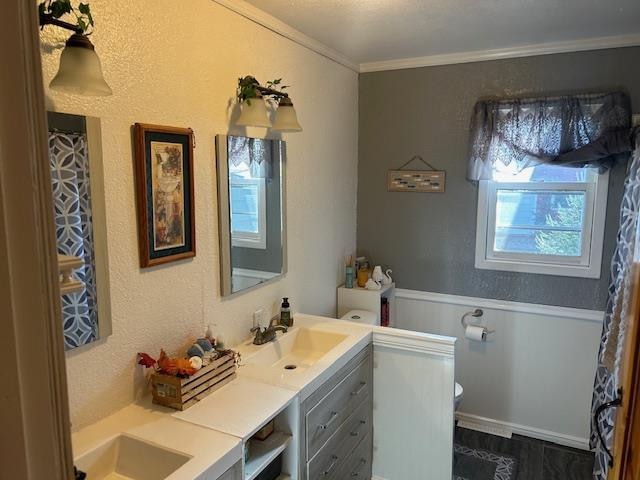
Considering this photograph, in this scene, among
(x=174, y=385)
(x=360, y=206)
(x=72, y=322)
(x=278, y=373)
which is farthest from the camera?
(x=360, y=206)

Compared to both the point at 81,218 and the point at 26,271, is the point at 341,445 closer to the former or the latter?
the point at 81,218

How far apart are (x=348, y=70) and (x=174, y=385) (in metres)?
2.35

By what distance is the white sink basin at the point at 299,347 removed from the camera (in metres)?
2.25

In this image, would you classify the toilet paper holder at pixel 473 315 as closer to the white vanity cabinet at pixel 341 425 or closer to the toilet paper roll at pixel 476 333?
the toilet paper roll at pixel 476 333

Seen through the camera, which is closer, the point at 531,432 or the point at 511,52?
the point at 511,52

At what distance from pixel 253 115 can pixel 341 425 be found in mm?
1482

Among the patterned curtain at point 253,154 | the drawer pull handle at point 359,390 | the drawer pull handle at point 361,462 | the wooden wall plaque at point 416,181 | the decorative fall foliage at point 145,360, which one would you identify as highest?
the patterned curtain at point 253,154

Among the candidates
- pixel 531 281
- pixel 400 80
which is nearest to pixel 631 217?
pixel 531 281

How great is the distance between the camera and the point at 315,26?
2426mm

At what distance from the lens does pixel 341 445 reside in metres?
2.21

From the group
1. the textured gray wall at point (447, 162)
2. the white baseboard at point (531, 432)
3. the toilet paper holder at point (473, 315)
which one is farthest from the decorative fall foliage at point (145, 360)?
the white baseboard at point (531, 432)

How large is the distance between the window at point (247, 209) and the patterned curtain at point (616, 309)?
1.61 metres

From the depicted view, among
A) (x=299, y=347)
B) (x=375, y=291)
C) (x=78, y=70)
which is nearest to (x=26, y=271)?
(x=78, y=70)

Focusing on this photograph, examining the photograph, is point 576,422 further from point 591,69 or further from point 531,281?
point 591,69
